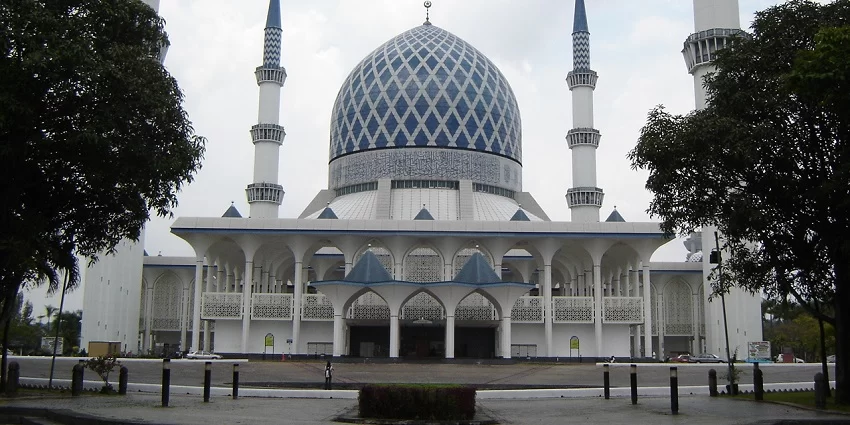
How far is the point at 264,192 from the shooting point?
144 ft

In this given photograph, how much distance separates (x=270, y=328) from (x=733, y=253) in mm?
24208

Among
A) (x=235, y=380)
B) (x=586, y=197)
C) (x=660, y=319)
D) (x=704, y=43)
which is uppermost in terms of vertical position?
(x=704, y=43)

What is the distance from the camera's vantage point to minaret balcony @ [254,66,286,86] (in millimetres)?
44719

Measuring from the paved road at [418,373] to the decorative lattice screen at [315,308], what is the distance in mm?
5427

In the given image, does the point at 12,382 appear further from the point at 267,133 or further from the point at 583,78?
the point at 583,78

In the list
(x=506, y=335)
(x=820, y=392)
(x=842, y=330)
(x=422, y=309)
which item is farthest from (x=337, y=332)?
(x=820, y=392)

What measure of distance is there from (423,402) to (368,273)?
896 inches

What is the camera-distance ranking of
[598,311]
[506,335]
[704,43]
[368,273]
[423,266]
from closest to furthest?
[368,273], [506,335], [598,311], [704,43], [423,266]

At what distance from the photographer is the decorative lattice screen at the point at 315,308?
3810 centimetres

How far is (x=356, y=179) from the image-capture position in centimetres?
4788

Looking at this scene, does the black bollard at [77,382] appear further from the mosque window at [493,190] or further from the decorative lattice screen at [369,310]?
the mosque window at [493,190]

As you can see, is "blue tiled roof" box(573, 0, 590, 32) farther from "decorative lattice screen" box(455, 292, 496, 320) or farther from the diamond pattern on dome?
"decorative lattice screen" box(455, 292, 496, 320)

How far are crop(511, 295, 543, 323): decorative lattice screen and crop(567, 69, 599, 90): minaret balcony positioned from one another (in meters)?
12.2

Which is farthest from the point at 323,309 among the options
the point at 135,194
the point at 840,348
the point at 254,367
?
the point at 840,348
